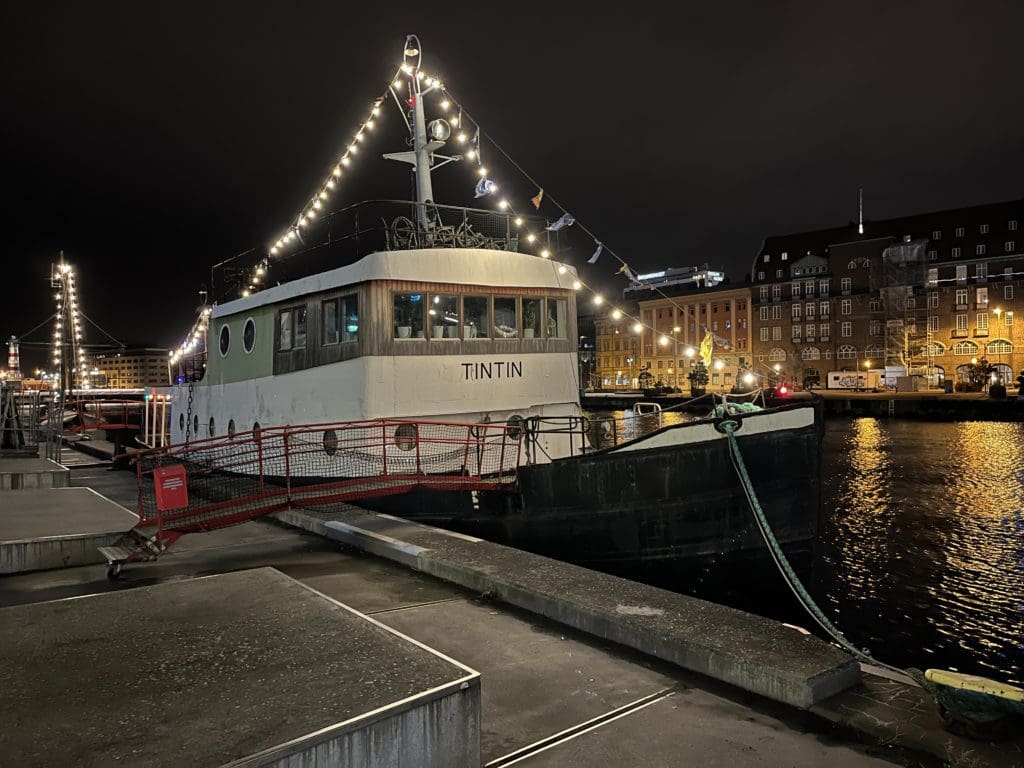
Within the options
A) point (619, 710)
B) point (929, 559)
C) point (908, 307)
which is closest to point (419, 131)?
point (619, 710)

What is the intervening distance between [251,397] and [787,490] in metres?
11.1

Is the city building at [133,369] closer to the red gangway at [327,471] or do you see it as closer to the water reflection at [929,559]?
the water reflection at [929,559]

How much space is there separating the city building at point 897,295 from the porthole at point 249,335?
80.8 m

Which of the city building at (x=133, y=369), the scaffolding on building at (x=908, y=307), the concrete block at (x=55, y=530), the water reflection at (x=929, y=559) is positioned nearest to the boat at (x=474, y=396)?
the concrete block at (x=55, y=530)

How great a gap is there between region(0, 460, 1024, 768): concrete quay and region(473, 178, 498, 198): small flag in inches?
432

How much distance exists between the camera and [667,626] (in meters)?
5.75

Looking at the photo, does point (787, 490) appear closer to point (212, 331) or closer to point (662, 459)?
point (662, 459)

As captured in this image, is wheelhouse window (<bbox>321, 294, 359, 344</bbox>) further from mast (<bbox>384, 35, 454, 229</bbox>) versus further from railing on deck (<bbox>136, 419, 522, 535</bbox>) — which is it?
mast (<bbox>384, 35, 454, 229</bbox>)

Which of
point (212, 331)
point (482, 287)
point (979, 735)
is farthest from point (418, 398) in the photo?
point (979, 735)

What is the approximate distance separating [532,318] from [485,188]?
169 inches

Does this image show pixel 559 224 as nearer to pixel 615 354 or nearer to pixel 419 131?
pixel 419 131

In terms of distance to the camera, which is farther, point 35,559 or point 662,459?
point 662,459

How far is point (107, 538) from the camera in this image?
8.50 meters

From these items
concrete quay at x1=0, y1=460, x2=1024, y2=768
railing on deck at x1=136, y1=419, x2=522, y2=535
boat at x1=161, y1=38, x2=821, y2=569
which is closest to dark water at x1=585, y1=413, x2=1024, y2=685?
boat at x1=161, y1=38, x2=821, y2=569
